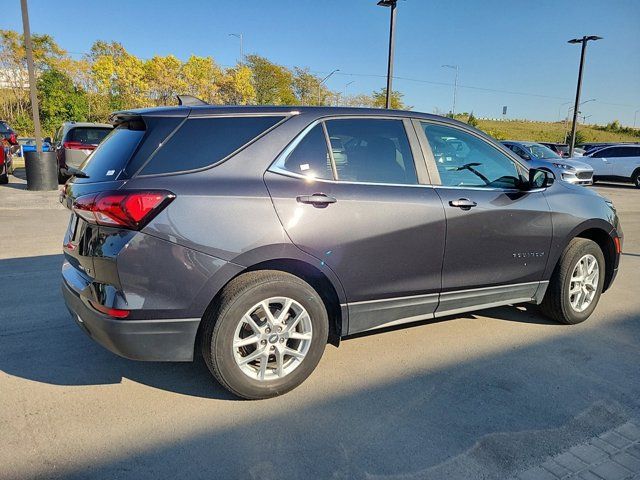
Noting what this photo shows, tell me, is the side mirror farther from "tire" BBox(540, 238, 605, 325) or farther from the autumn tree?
the autumn tree

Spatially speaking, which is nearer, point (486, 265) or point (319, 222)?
point (319, 222)

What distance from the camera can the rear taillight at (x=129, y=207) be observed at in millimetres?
2590

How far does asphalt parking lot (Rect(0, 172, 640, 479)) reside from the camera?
95.3 inches

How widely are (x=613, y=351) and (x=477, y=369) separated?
4.08ft

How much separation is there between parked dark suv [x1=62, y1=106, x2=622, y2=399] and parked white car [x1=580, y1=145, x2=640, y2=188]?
68.4 ft

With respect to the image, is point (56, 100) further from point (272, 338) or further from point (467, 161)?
point (272, 338)

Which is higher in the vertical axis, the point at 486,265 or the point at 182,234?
the point at 182,234

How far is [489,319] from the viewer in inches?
177

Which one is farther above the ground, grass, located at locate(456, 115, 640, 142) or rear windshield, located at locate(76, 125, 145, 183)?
grass, located at locate(456, 115, 640, 142)

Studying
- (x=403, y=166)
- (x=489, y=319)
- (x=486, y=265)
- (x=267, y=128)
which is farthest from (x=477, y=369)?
(x=267, y=128)

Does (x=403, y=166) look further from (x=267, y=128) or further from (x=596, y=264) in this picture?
(x=596, y=264)

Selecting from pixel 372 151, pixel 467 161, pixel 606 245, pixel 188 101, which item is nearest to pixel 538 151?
pixel 606 245

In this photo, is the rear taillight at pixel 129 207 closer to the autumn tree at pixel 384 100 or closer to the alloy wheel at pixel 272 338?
the alloy wheel at pixel 272 338

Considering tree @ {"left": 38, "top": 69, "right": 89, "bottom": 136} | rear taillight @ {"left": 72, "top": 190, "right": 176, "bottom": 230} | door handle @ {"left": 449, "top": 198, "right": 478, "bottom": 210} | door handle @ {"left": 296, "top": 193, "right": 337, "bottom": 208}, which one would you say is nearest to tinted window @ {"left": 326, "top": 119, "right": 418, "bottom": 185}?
door handle @ {"left": 296, "top": 193, "right": 337, "bottom": 208}
